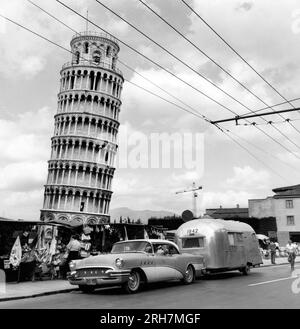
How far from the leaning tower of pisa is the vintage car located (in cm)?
6289

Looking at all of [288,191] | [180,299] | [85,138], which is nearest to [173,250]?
[180,299]

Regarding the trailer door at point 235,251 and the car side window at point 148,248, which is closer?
the car side window at point 148,248

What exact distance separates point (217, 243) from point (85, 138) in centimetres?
6243

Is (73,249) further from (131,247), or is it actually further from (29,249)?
(131,247)

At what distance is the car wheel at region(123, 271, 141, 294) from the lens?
1116 centimetres

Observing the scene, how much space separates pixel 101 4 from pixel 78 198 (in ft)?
224

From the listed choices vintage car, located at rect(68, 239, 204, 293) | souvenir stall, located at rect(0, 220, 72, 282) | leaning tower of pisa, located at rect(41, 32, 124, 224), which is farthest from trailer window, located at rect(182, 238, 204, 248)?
leaning tower of pisa, located at rect(41, 32, 124, 224)

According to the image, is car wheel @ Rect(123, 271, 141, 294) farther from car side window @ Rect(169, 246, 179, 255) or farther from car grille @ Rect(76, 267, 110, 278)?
car side window @ Rect(169, 246, 179, 255)

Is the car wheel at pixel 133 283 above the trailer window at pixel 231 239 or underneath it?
underneath

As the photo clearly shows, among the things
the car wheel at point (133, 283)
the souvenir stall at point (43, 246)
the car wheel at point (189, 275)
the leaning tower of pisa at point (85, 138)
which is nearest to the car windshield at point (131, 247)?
the car wheel at point (133, 283)

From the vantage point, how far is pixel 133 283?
11.5 m

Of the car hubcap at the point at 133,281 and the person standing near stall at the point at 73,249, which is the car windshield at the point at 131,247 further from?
the person standing near stall at the point at 73,249

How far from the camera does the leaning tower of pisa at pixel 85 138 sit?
75688 mm

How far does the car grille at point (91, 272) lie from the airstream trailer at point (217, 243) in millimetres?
5907
